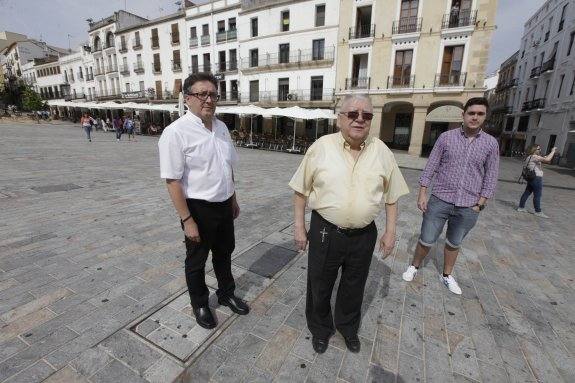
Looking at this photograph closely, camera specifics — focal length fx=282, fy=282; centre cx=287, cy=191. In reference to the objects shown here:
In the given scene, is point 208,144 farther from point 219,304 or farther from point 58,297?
point 58,297

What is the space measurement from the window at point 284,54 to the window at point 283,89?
55.8 inches

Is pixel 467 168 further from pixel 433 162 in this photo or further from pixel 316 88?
pixel 316 88

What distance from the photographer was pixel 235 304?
255 centimetres

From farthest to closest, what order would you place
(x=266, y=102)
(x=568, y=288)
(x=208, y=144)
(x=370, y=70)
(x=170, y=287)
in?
1. (x=266, y=102)
2. (x=370, y=70)
3. (x=568, y=288)
4. (x=170, y=287)
5. (x=208, y=144)

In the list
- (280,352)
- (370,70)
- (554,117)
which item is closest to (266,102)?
(370,70)

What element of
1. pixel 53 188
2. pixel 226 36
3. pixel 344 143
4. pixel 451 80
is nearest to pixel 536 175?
pixel 344 143

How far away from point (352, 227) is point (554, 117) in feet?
92.8

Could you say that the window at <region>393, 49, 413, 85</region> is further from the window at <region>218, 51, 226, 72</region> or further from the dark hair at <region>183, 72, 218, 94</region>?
the dark hair at <region>183, 72, 218, 94</region>

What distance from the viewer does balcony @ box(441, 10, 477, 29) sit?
16.3 meters

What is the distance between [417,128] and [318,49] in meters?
9.43

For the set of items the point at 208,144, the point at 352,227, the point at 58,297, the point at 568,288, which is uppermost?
the point at 208,144

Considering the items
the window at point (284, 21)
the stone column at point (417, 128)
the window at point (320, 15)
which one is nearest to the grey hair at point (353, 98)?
the stone column at point (417, 128)

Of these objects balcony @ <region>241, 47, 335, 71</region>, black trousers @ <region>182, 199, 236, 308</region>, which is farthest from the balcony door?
black trousers @ <region>182, 199, 236, 308</region>

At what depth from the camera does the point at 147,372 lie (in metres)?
1.89
